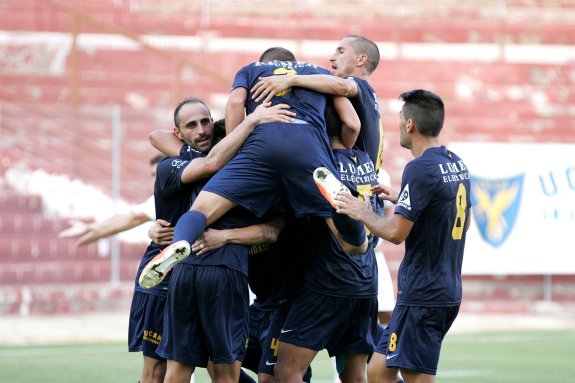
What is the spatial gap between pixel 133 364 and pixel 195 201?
16.8 ft

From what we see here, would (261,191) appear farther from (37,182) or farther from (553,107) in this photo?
(553,107)

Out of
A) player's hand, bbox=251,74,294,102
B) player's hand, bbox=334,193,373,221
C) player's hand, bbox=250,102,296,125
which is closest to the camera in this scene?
player's hand, bbox=334,193,373,221

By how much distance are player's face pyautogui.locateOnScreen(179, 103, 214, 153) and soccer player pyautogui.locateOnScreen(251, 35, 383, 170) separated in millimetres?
364

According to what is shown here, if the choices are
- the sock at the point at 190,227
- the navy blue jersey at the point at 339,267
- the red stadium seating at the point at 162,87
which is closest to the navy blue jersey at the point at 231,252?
the sock at the point at 190,227

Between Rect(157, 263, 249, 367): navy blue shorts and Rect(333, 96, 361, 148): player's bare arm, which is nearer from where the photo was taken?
Rect(157, 263, 249, 367): navy blue shorts

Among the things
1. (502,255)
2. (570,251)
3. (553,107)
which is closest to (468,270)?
(502,255)

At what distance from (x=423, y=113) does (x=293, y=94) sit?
0.83m

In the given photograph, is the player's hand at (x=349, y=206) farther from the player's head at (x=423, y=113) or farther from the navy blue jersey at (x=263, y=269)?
the navy blue jersey at (x=263, y=269)

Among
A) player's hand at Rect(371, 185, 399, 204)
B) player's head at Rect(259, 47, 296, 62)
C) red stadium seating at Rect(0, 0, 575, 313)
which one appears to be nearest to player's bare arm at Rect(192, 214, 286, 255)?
player's hand at Rect(371, 185, 399, 204)

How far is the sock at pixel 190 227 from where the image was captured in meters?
6.34

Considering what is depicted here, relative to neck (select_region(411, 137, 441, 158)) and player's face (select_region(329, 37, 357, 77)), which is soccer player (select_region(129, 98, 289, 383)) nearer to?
neck (select_region(411, 137, 441, 158))

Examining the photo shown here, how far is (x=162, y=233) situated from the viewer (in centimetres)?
697

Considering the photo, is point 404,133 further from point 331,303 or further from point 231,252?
point 231,252

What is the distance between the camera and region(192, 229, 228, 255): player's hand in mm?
6540
